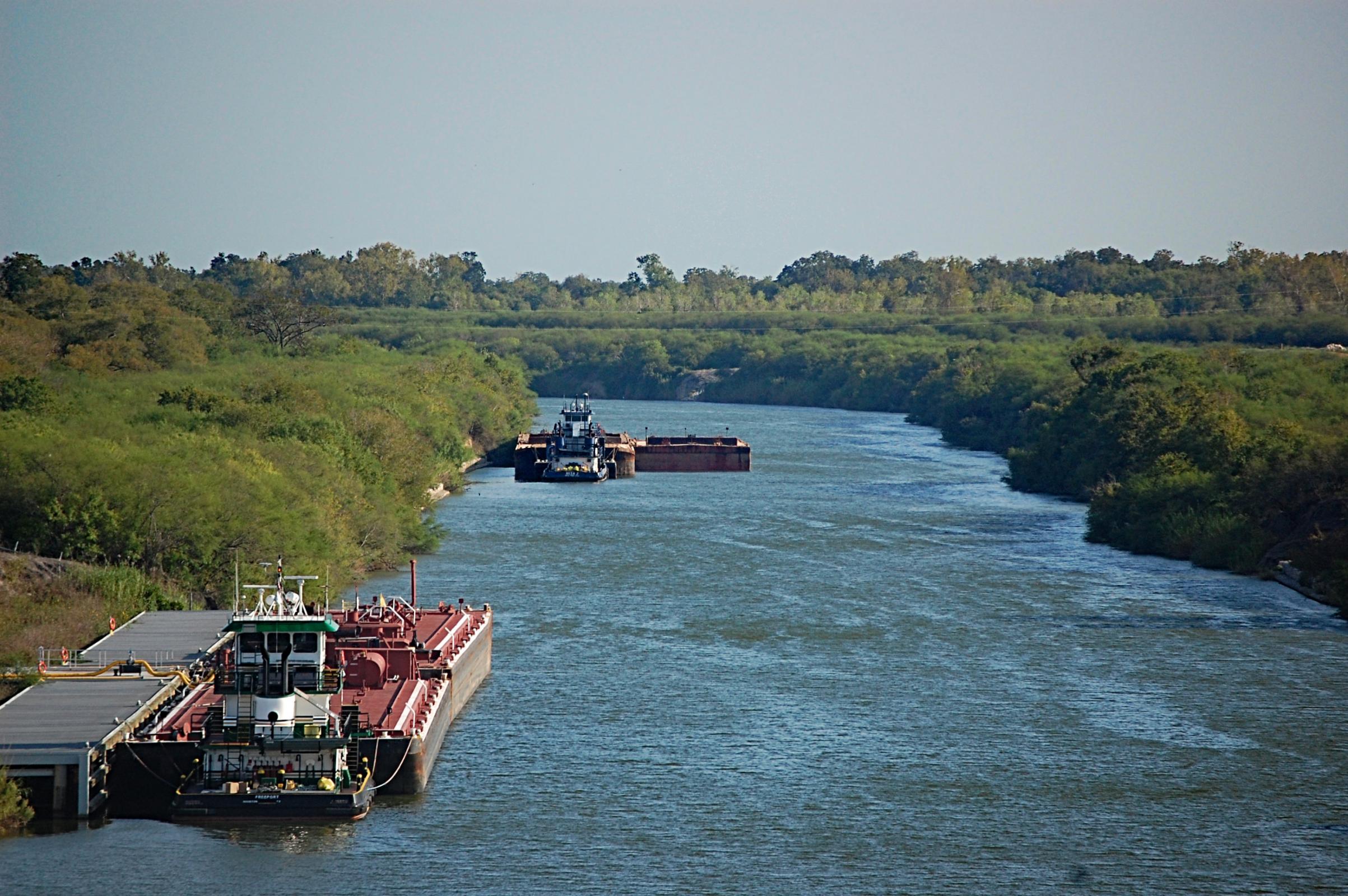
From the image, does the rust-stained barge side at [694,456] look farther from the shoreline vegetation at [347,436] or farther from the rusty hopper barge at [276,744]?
the rusty hopper barge at [276,744]


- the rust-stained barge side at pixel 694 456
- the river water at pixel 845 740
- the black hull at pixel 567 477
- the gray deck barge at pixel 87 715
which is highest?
the rust-stained barge side at pixel 694 456

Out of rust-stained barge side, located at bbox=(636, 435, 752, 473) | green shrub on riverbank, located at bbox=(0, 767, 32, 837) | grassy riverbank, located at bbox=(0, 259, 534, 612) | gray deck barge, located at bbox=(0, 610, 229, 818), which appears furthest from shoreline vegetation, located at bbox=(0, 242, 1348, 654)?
rust-stained barge side, located at bbox=(636, 435, 752, 473)

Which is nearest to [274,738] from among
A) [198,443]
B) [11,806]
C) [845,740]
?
[11,806]

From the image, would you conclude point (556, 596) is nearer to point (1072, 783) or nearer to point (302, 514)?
point (302, 514)

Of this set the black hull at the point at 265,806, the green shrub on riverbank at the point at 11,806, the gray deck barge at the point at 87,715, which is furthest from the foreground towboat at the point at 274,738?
the green shrub on riverbank at the point at 11,806

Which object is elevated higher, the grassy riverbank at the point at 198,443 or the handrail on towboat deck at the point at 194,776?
the grassy riverbank at the point at 198,443

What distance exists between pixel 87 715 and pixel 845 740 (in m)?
15.7

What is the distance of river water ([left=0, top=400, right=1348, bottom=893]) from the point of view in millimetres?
29609

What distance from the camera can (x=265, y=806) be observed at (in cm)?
2995

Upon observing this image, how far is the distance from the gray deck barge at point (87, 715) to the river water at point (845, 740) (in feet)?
3.63

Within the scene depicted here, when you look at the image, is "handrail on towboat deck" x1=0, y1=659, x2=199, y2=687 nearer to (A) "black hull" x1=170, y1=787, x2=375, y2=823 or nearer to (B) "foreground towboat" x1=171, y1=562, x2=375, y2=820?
(B) "foreground towboat" x1=171, y1=562, x2=375, y2=820

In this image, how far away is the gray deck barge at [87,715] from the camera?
30.4 metres

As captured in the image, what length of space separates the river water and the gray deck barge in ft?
3.63

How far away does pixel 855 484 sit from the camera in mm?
92312
